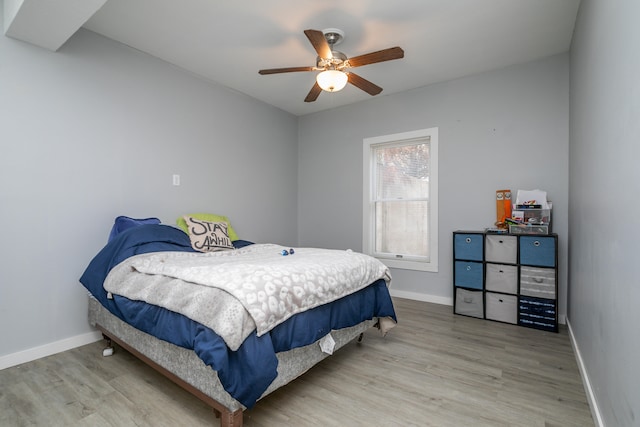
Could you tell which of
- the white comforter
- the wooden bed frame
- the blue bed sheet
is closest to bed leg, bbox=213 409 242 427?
the wooden bed frame

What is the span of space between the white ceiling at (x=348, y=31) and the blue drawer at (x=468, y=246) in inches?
70.0

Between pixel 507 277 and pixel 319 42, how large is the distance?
273cm

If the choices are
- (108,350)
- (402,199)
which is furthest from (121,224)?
(402,199)

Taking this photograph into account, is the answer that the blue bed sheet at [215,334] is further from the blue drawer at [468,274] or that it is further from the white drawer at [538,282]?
the white drawer at [538,282]

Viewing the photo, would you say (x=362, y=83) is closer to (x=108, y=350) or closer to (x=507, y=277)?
(x=507, y=277)

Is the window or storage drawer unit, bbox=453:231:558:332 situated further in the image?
the window

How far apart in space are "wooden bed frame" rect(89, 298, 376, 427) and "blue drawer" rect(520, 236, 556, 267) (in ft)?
6.18

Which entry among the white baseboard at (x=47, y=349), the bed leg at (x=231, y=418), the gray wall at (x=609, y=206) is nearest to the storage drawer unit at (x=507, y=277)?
the gray wall at (x=609, y=206)

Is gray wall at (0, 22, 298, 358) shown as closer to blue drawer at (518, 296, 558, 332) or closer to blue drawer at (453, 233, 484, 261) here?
blue drawer at (453, 233, 484, 261)

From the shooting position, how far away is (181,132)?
3295 mm

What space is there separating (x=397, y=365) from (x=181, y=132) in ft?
9.80

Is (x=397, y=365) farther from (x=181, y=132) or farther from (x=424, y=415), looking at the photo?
(x=181, y=132)

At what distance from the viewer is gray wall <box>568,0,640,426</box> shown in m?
1.10

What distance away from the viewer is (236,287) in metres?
1.48
